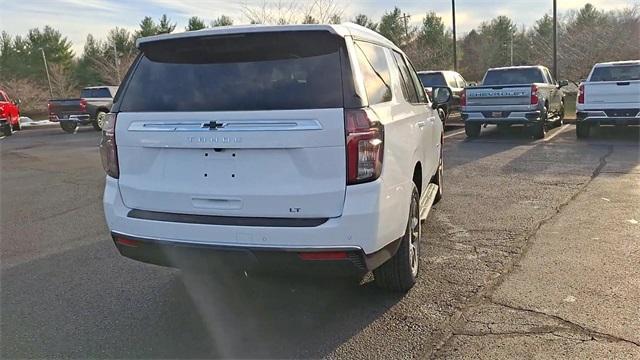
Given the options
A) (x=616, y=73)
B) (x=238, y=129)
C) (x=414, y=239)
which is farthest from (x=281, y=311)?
(x=616, y=73)


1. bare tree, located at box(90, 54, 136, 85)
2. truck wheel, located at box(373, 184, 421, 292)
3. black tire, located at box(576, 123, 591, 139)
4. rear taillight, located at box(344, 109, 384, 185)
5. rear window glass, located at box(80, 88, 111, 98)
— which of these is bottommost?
black tire, located at box(576, 123, 591, 139)

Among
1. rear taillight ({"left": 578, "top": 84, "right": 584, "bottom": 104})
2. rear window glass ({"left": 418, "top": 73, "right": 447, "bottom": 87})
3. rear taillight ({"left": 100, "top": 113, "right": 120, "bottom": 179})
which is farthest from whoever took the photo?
rear window glass ({"left": 418, "top": 73, "right": 447, "bottom": 87})

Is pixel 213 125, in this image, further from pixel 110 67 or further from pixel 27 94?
pixel 110 67

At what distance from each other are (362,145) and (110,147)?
170 cm

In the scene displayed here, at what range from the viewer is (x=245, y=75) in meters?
3.31

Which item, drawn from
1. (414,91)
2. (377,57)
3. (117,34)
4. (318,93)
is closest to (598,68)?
(414,91)

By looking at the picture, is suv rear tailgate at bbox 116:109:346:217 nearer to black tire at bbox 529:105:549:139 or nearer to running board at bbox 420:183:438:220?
running board at bbox 420:183:438:220

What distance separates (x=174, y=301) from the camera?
13.3ft

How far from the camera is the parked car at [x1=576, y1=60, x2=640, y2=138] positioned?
12.3 meters

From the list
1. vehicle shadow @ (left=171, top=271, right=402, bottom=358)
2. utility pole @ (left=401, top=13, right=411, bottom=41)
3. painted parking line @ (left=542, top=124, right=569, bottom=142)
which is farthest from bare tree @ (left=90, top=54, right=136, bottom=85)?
vehicle shadow @ (left=171, top=271, right=402, bottom=358)

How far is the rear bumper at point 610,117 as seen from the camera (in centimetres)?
1230

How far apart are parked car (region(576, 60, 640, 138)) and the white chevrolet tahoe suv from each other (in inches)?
427

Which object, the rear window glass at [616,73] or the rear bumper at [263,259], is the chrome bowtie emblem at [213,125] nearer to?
the rear bumper at [263,259]

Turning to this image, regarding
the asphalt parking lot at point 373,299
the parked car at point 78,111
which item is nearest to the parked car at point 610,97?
the asphalt parking lot at point 373,299
